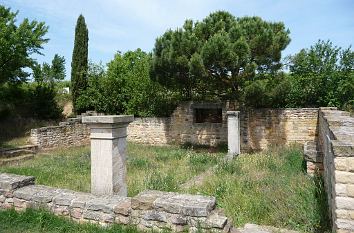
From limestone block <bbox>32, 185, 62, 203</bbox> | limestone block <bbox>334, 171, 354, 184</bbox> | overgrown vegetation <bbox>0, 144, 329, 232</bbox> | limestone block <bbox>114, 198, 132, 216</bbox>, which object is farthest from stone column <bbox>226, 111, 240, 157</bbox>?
limestone block <bbox>334, 171, 354, 184</bbox>

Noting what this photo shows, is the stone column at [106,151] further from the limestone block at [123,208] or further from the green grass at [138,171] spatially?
the green grass at [138,171]

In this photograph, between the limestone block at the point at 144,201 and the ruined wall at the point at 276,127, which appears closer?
the limestone block at the point at 144,201

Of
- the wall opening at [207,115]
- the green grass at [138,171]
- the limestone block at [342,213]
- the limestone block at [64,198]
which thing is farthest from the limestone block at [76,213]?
the wall opening at [207,115]

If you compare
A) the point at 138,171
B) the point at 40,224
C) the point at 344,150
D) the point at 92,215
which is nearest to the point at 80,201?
the point at 92,215

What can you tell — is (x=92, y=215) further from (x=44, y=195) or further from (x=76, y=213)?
(x=44, y=195)

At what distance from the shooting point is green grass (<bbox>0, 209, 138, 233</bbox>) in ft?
13.7

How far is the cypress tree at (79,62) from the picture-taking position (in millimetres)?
18641

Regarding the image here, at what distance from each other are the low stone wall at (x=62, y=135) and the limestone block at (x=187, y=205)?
11.5 meters

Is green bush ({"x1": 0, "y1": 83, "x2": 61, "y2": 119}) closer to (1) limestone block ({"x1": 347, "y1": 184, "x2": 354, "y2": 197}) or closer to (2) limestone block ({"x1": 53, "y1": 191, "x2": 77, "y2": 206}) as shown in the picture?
(2) limestone block ({"x1": 53, "y1": 191, "x2": 77, "y2": 206})

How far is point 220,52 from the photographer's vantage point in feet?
39.7

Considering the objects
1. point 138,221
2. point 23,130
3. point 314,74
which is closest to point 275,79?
point 314,74

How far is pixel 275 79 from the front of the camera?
13.5 meters

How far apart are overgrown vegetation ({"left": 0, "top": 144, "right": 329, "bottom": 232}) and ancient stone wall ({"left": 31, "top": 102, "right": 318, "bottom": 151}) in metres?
3.56

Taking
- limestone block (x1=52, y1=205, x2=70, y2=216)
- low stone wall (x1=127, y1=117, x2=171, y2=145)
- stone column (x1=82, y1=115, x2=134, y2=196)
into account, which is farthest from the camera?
low stone wall (x1=127, y1=117, x2=171, y2=145)
